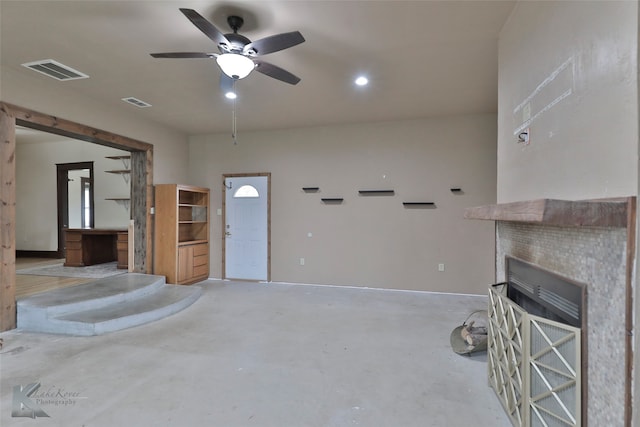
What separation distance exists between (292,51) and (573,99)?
2374 millimetres

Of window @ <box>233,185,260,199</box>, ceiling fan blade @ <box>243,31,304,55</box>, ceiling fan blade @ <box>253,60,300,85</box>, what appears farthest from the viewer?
window @ <box>233,185,260,199</box>

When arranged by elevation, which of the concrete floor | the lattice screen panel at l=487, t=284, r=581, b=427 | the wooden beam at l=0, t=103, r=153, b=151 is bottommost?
the concrete floor

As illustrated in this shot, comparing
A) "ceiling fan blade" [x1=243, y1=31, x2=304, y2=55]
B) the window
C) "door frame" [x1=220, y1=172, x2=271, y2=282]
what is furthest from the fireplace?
the window

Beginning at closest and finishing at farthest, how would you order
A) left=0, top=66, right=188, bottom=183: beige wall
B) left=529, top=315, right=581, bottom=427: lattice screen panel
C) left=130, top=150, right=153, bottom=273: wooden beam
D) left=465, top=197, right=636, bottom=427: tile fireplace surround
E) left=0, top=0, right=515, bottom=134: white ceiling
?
left=465, top=197, right=636, bottom=427: tile fireplace surround, left=529, top=315, right=581, bottom=427: lattice screen panel, left=0, top=0, right=515, bottom=134: white ceiling, left=0, top=66, right=188, bottom=183: beige wall, left=130, top=150, right=153, bottom=273: wooden beam

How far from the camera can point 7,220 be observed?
11.0 ft

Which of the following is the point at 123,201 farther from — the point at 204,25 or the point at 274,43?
the point at 274,43

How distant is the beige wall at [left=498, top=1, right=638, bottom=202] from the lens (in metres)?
1.13

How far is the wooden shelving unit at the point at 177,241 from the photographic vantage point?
5.30 m

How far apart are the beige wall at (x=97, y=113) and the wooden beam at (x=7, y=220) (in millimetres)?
349

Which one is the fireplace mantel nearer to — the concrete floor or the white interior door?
the concrete floor

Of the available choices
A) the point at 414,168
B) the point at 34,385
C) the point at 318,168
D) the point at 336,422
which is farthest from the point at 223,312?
the point at 414,168

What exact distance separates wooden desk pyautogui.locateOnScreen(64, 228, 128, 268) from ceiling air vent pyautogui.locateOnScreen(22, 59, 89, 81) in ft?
10.5

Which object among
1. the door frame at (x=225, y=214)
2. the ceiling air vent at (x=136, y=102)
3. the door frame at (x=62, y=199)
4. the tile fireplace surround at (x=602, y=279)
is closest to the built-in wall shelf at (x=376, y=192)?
the door frame at (x=225, y=214)

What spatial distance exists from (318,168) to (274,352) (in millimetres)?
3519
